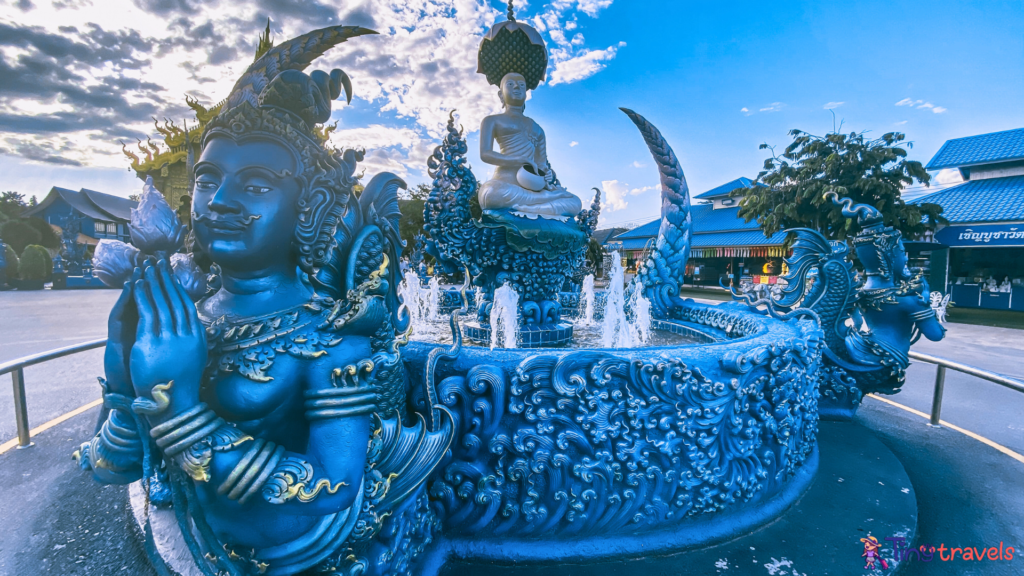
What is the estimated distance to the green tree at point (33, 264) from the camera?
20688 mm

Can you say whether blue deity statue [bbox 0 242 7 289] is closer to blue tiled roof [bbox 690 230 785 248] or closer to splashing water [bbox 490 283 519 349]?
splashing water [bbox 490 283 519 349]

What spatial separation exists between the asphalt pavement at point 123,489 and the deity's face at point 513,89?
14.0 ft

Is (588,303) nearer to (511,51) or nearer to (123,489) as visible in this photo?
(511,51)

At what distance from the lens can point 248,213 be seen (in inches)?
59.2

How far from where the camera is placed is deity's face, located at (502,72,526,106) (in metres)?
4.33

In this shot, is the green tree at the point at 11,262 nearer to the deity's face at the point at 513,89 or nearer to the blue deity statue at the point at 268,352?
the deity's face at the point at 513,89

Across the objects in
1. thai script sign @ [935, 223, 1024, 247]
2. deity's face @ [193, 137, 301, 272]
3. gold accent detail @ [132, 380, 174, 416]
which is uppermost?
thai script sign @ [935, 223, 1024, 247]

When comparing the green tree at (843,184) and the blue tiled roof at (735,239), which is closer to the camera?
the green tree at (843,184)

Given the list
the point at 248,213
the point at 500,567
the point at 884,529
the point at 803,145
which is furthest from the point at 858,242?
the point at 803,145

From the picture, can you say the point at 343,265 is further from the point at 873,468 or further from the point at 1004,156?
the point at 1004,156

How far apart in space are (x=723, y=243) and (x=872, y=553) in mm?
21529

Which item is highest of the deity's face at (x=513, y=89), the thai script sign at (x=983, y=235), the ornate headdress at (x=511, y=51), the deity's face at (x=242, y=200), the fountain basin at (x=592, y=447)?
the ornate headdress at (x=511, y=51)

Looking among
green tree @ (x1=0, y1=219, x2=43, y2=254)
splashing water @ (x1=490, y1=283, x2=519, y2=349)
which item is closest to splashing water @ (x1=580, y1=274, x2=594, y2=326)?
splashing water @ (x1=490, y1=283, x2=519, y2=349)

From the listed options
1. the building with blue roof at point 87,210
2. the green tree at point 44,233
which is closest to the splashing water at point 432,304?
the building with blue roof at point 87,210
